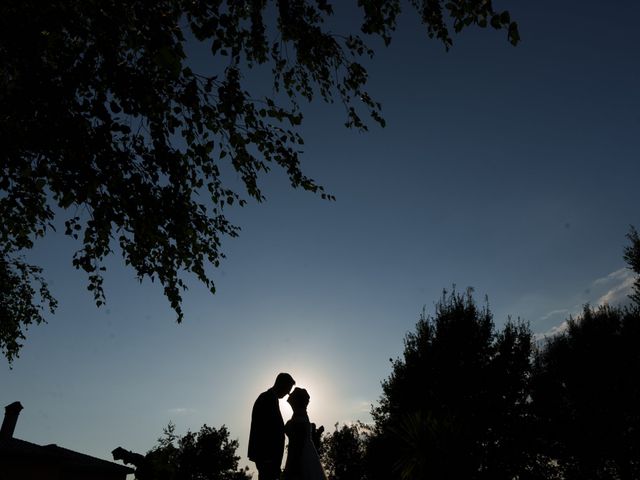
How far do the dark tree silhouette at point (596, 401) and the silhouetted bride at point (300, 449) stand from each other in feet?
70.0

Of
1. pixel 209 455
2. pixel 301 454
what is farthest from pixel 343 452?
pixel 301 454

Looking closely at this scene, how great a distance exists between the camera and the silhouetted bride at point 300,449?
528 centimetres

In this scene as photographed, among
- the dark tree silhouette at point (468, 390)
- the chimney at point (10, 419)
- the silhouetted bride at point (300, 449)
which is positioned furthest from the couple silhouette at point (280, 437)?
the chimney at point (10, 419)

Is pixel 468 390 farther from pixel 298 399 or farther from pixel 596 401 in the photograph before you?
pixel 298 399

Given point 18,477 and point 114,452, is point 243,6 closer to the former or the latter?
point 114,452

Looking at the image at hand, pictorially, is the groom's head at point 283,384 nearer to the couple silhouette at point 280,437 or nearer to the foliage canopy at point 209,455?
the couple silhouette at point 280,437

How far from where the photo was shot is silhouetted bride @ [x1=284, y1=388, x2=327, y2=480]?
528 centimetres

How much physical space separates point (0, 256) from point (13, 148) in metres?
7.52

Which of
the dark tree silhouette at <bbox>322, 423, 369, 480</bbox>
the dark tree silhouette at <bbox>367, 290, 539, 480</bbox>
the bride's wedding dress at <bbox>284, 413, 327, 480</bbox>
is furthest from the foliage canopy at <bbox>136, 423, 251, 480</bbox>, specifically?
the bride's wedding dress at <bbox>284, 413, 327, 480</bbox>

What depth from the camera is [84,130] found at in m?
6.36

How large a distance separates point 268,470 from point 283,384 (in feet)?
3.16

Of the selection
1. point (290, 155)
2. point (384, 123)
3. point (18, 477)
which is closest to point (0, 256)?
point (290, 155)

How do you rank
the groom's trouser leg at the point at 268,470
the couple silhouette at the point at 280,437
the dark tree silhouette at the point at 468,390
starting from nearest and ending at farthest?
the groom's trouser leg at the point at 268,470, the couple silhouette at the point at 280,437, the dark tree silhouette at the point at 468,390

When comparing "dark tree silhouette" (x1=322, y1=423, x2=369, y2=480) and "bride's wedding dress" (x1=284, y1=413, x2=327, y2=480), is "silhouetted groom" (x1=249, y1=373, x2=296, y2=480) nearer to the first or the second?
"bride's wedding dress" (x1=284, y1=413, x2=327, y2=480)
